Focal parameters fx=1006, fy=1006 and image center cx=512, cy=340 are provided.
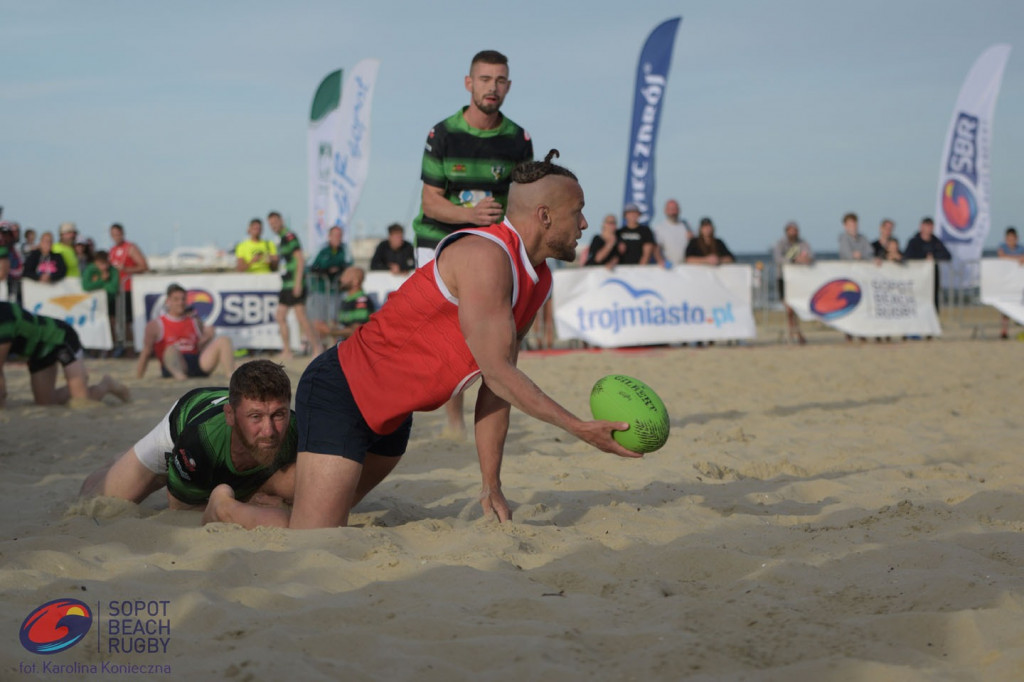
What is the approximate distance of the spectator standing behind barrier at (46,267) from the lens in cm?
1372

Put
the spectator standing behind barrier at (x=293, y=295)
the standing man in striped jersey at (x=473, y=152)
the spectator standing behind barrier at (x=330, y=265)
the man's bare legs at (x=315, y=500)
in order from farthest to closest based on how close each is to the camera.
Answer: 1. the spectator standing behind barrier at (x=330, y=265)
2. the spectator standing behind barrier at (x=293, y=295)
3. the standing man in striped jersey at (x=473, y=152)
4. the man's bare legs at (x=315, y=500)

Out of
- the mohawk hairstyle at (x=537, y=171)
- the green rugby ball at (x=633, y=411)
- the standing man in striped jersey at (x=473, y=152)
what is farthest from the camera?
the standing man in striped jersey at (x=473, y=152)

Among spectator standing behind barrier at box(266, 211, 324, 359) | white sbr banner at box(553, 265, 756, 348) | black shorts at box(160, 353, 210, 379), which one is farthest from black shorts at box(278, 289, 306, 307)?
white sbr banner at box(553, 265, 756, 348)

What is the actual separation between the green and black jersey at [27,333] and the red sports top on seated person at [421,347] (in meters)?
5.55

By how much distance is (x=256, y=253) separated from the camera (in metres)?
14.5

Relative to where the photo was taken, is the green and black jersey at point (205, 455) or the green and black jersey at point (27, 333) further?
the green and black jersey at point (27, 333)

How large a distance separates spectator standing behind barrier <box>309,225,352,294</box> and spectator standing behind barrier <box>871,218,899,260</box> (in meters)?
7.82

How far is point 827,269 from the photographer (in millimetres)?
14086

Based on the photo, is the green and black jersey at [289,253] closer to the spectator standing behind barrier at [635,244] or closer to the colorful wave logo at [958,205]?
the spectator standing behind barrier at [635,244]

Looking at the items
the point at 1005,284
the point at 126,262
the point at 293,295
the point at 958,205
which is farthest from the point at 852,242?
the point at 126,262

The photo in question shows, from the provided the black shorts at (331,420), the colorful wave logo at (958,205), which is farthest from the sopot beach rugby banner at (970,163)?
the black shorts at (331,420)

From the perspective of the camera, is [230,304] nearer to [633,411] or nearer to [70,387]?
[70,387]

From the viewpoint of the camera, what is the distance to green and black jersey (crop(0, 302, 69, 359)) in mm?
→ 8366

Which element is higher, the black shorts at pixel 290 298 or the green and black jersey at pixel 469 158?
the green and black jersey at pixel 469 158
